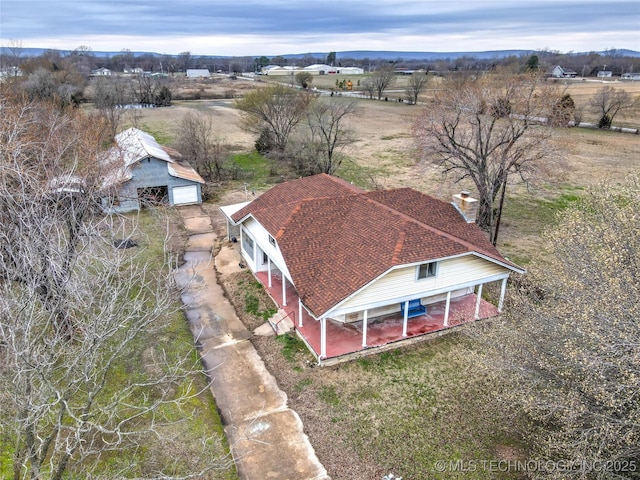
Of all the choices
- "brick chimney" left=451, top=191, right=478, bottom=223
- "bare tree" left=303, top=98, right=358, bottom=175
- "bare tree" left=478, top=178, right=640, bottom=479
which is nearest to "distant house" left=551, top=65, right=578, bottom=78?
"bare tree" left=303, top=98, right=358, bottom=175

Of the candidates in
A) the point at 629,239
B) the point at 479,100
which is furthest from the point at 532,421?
the point at 479,100

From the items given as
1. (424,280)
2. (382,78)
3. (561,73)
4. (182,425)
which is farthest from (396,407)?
(561,73)

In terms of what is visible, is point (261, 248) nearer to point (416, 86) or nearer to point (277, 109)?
point (277, 109)

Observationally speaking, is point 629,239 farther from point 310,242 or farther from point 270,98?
point 270,98

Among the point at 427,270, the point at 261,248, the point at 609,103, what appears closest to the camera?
the point at 427,270

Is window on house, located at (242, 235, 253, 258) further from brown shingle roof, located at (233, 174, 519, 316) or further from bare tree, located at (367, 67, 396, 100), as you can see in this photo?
bare tree, located at (367, 67, 396, 100)

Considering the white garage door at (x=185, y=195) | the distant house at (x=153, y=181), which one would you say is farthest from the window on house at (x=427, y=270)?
the white garage door at (x=185, y=195)
